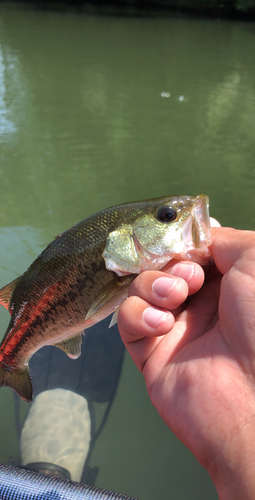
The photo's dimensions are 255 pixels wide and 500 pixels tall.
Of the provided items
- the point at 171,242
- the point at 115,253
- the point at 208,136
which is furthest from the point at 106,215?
the point at 208,136

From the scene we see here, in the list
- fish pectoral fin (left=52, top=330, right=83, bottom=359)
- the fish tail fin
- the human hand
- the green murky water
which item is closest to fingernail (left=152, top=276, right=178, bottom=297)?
the human hand

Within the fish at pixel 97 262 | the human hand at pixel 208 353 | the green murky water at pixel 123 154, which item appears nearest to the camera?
the human hand at pixel 208 353

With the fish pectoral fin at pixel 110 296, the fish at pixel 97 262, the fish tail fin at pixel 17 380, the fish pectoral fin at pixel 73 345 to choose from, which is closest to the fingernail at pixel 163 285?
the fish at pixel 97 262

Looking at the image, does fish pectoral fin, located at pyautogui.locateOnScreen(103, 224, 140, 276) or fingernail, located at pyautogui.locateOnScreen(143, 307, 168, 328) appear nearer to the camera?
fingernail, located at pyautogui.locateOnScreen(143, 307, 168, 328)

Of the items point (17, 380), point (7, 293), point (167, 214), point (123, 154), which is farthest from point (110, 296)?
point (123, 154)

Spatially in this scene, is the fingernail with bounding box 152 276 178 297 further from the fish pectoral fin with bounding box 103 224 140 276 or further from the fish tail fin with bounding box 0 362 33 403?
the fish tail fin with bounding box 0 362 33 403

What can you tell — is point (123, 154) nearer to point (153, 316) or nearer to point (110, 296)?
point (110, 296)

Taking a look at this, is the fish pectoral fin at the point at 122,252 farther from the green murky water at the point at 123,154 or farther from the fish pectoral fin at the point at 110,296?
the green murky water at the point at 123,154
